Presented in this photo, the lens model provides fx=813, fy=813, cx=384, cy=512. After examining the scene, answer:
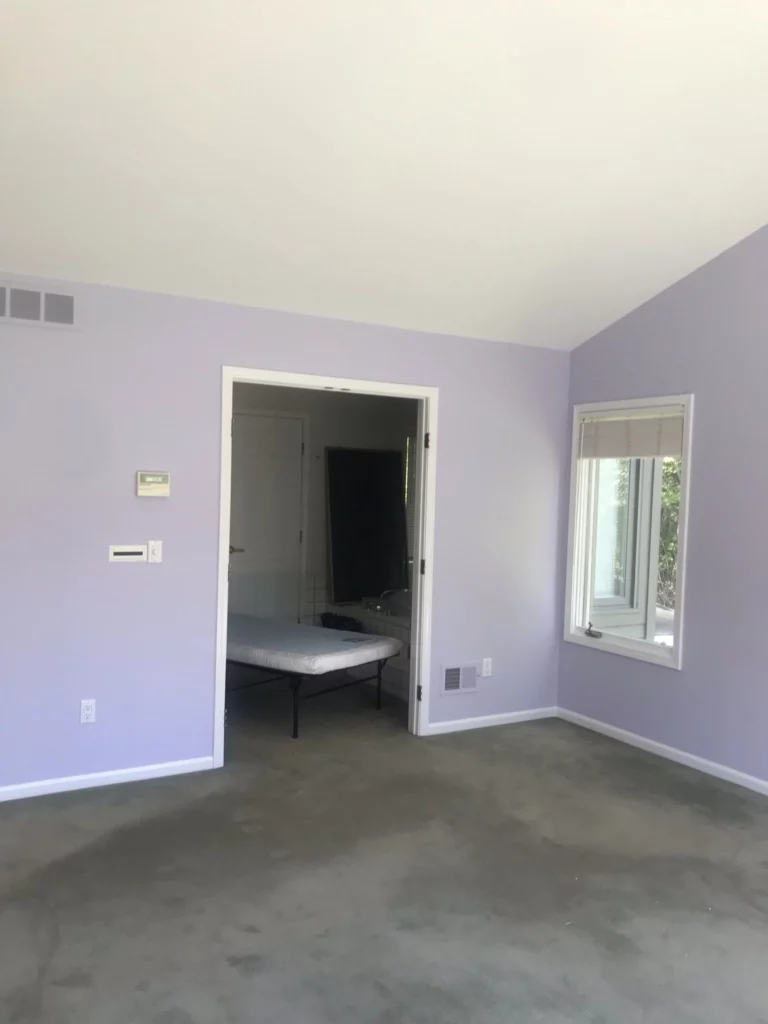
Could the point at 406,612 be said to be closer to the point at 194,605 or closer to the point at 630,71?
the point at 194,605

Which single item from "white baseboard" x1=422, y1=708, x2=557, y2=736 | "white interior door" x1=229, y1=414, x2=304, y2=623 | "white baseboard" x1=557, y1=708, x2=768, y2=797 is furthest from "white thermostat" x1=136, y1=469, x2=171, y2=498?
"white baseboard" x1=557, y1=708, x2=768, y2=797

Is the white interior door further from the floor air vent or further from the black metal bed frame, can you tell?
the floor air vent

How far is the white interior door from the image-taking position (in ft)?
21.6

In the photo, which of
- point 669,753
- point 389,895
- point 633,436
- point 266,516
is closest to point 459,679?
point 669,753

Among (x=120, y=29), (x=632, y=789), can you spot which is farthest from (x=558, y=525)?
(x=120, y=29)

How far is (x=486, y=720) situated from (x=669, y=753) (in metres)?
1.10

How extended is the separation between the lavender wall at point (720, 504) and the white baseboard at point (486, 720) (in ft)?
2.23

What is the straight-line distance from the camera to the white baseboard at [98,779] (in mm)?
3787

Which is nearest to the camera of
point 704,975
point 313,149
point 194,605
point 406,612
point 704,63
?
point 704,975

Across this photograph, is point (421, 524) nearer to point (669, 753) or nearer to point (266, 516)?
point (669, 753)

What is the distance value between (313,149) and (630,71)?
1.21 meters

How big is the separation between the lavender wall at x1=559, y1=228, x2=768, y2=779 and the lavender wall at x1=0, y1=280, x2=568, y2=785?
1.28 m

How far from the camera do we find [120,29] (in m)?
2.54

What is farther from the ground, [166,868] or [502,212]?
[502,212]
